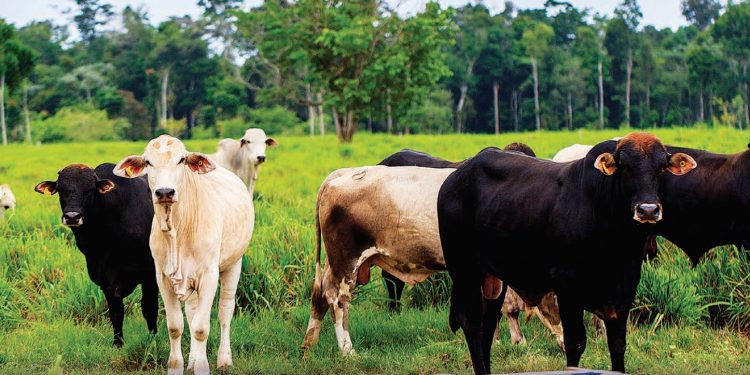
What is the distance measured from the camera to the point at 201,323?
609 cm

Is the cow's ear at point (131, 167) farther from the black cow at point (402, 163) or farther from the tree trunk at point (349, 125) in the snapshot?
the tree trunk at point (349, 125)

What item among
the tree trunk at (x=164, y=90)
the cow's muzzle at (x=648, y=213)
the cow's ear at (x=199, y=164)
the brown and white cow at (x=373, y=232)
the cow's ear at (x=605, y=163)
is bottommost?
the brown and white cow at (x=373, y=232)

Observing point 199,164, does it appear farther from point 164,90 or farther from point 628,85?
point 628,85

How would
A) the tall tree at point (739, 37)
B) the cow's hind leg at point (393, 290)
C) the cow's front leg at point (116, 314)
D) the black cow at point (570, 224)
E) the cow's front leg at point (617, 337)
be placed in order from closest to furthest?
the black cow at point (570, 224), the cow's front leg at point (617, 337), the cow's front leg at point (116, 314), the cow's hind leg at point (393, 290), the tall tree at point (739, 37)

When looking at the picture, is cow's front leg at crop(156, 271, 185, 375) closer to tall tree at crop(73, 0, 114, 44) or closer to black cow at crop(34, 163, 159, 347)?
black cow at crop(34, 163, 159, 347)

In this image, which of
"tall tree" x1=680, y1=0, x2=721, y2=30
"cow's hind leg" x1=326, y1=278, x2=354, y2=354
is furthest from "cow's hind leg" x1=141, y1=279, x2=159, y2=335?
"tall tree" x1=680, y1=0, x2=721, y2=30

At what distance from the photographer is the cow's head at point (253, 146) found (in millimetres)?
13656

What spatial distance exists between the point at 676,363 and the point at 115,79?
194 ft

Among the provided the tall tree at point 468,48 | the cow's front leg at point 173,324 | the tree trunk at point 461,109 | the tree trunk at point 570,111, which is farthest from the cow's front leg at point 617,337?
the tree trunk at point 570,111

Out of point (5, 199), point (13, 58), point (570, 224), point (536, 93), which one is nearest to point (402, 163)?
point (570, 224)

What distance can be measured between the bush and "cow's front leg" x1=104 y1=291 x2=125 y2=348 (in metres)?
42.8

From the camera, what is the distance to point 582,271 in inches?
201

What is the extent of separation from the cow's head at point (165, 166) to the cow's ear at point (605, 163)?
2.56m

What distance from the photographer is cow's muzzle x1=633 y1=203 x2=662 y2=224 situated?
468cm
